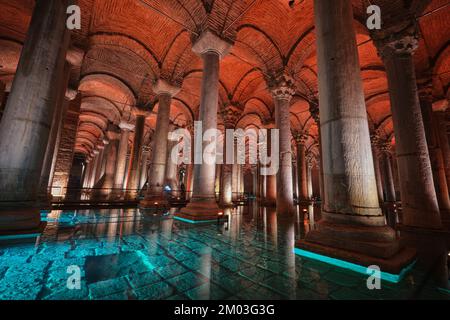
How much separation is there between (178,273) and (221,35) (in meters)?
7.38

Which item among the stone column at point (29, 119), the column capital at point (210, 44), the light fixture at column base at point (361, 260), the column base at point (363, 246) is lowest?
the light fixture at column base at point (361, 260)

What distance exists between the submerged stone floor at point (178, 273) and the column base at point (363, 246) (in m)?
0.19

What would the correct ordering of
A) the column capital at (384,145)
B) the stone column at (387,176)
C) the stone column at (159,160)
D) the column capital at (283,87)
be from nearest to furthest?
the column capital at (283,87)
the stone column at (159,160)
the stone column at (387,176)
the column capital at (384,145)

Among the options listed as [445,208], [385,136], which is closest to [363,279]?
[445,208]

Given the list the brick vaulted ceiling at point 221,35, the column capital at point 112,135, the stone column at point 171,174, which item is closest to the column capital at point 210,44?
the brick vaulted ceiling at point 221,35

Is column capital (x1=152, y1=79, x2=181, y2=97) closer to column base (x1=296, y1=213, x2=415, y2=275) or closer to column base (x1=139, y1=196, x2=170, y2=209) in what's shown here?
column base (x1=139, y1=196, x2=170, y2=209)

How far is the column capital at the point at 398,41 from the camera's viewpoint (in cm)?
530

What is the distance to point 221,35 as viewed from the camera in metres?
6.77

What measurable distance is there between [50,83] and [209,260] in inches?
172

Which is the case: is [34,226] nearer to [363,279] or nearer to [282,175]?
[363,279]

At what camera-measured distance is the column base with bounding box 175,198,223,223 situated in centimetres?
548

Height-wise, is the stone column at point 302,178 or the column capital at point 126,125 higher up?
the column capital at point 126,125

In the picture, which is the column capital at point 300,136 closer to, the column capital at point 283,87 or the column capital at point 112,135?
the column capital at point 283,87
